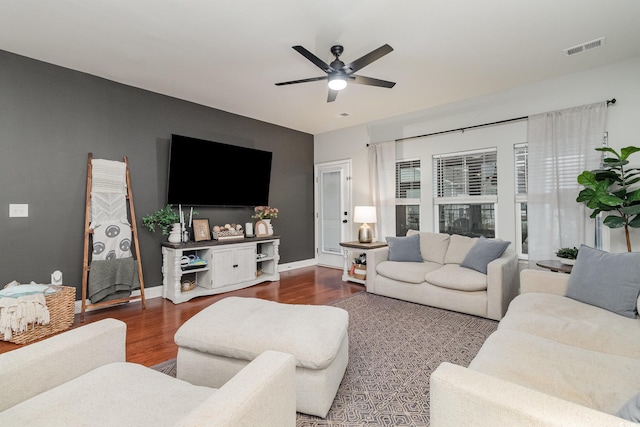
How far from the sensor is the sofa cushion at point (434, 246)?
13.0 feet

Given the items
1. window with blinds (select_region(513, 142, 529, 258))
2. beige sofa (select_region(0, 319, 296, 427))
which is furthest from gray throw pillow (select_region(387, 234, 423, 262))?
beige sofa (select_region(0, 319, 296, 427))

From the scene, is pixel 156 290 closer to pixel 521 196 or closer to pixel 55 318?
pixel 55 318

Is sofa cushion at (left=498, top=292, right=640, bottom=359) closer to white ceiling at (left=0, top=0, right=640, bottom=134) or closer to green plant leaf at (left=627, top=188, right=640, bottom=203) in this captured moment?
green plant leaf at (left=627, top=188, right=640, bottom=203)

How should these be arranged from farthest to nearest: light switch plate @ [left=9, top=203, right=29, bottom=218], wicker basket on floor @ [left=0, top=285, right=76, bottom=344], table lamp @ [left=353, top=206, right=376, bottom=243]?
table lamp @ [left=353, top=206, right=376, bottom=243], light switch plate @ [left=9, top=203, right=29, bottom=218], wicker basket on floor @ [left=0, top=285, right=76, bottom=344]

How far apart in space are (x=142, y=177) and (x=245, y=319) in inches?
117

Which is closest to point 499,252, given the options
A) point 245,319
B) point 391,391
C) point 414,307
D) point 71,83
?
point 414,307

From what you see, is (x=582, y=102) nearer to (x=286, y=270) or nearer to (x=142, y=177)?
(x=286, y=270)

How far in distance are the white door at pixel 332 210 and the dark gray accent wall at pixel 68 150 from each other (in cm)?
201

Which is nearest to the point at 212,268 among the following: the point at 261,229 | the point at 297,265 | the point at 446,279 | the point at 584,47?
the point at 261,229

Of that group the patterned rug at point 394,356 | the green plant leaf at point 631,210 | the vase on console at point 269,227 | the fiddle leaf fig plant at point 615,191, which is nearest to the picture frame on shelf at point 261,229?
the vase on console at point 269,227

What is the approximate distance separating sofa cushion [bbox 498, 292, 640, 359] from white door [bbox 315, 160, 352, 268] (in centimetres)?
370

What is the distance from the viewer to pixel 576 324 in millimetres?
1778

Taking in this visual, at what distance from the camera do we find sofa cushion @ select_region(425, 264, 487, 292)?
314 cm

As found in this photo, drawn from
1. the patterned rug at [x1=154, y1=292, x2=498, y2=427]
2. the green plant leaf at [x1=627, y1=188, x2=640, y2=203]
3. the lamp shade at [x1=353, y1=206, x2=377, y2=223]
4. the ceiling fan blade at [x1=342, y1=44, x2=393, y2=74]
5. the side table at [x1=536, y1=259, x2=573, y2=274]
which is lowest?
the patterned rug at [x1=154, y1=292, x2=498, y2=427]
